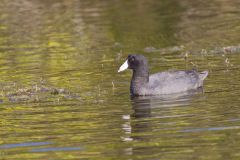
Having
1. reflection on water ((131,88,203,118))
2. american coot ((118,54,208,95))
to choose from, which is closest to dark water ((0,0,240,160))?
reflection on water ((131,88,203,118))

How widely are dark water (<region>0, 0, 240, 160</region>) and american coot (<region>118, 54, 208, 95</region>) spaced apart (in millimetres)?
276

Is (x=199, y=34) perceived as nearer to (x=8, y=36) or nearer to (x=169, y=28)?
(x=169, y=28)

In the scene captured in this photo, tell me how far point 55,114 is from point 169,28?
1366cm

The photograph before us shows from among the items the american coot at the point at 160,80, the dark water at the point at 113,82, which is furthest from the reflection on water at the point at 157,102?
the american coot at the point at 160,80

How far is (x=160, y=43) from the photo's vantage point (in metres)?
26.4

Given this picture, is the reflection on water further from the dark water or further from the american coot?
the american coot

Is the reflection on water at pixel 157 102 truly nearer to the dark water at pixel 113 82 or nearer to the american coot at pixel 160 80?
the dark water at pixel 113 82

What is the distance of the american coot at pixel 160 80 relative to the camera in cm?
1895

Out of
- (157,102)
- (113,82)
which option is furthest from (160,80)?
(157,102)

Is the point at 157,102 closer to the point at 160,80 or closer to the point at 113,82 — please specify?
the point at 160,80

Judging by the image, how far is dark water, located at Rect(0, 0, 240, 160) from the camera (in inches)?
526

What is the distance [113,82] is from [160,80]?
123cm

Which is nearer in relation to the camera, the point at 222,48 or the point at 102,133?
the point at 102,133

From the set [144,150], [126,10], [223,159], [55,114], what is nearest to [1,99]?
[55,114]
